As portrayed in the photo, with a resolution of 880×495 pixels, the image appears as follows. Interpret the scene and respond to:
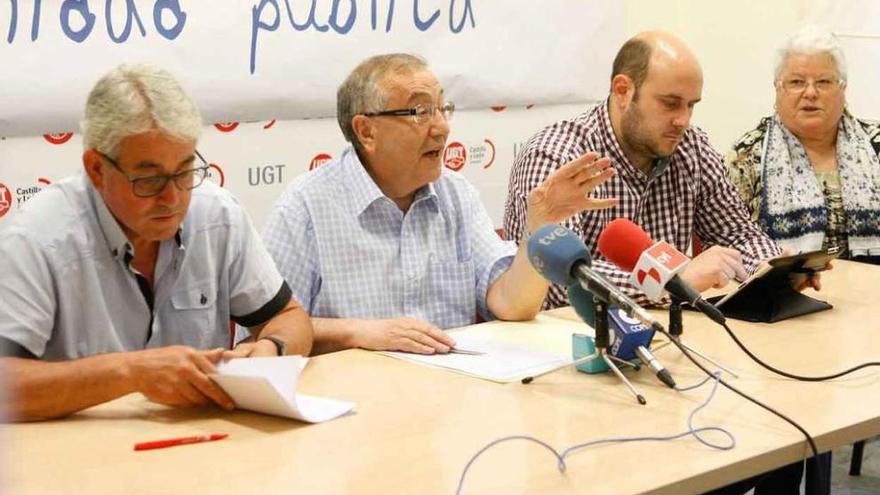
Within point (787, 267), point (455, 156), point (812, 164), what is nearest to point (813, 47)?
point (812, 164)

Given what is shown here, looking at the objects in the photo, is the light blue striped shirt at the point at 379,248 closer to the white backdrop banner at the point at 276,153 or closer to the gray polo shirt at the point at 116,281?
the gray polo shirt at the point at 116,281

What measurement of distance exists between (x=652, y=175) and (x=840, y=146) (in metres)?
1.02

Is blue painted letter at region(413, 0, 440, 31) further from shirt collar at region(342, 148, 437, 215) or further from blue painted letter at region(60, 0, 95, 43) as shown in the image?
blue painted letter at region(60, 0, 95, 43)

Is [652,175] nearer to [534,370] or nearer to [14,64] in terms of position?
[534,370]

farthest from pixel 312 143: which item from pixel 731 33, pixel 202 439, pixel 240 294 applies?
pixel 731 33

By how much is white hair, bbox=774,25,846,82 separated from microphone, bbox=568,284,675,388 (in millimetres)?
A: 2086

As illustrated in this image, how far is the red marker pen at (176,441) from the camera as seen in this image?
171cm

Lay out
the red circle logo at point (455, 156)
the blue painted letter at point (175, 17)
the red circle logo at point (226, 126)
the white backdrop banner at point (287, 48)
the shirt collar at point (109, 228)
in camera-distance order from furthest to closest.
Result: 1. the red circle logo at point (455, 156)
2. the red circle logo at point (226, 126)
3. the blue painted letter at point (175, 17)
4. the white backdrop banner at point (287, 48)
5. the shirt collar at point (109, 228)

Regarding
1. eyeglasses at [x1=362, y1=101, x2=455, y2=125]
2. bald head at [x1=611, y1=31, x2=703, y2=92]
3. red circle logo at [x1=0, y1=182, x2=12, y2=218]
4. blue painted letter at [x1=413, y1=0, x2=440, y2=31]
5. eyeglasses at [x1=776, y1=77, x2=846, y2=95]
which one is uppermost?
→ blue painted letter at [x1=413, y1=0, x2=440, y2=31]

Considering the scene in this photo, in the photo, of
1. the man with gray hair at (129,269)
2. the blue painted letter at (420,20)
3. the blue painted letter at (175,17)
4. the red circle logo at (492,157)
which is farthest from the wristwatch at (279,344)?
the red circle logo at (492,157)

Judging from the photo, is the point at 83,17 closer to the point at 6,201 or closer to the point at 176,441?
the point at 6,201

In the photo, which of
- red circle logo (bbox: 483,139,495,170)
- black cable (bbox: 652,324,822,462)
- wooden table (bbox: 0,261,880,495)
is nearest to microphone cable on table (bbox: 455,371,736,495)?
wooden table (bbox: 0,261,880,495)

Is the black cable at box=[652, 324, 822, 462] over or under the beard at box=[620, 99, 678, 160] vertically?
under

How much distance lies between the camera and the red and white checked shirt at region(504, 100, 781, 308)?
3.12 m
